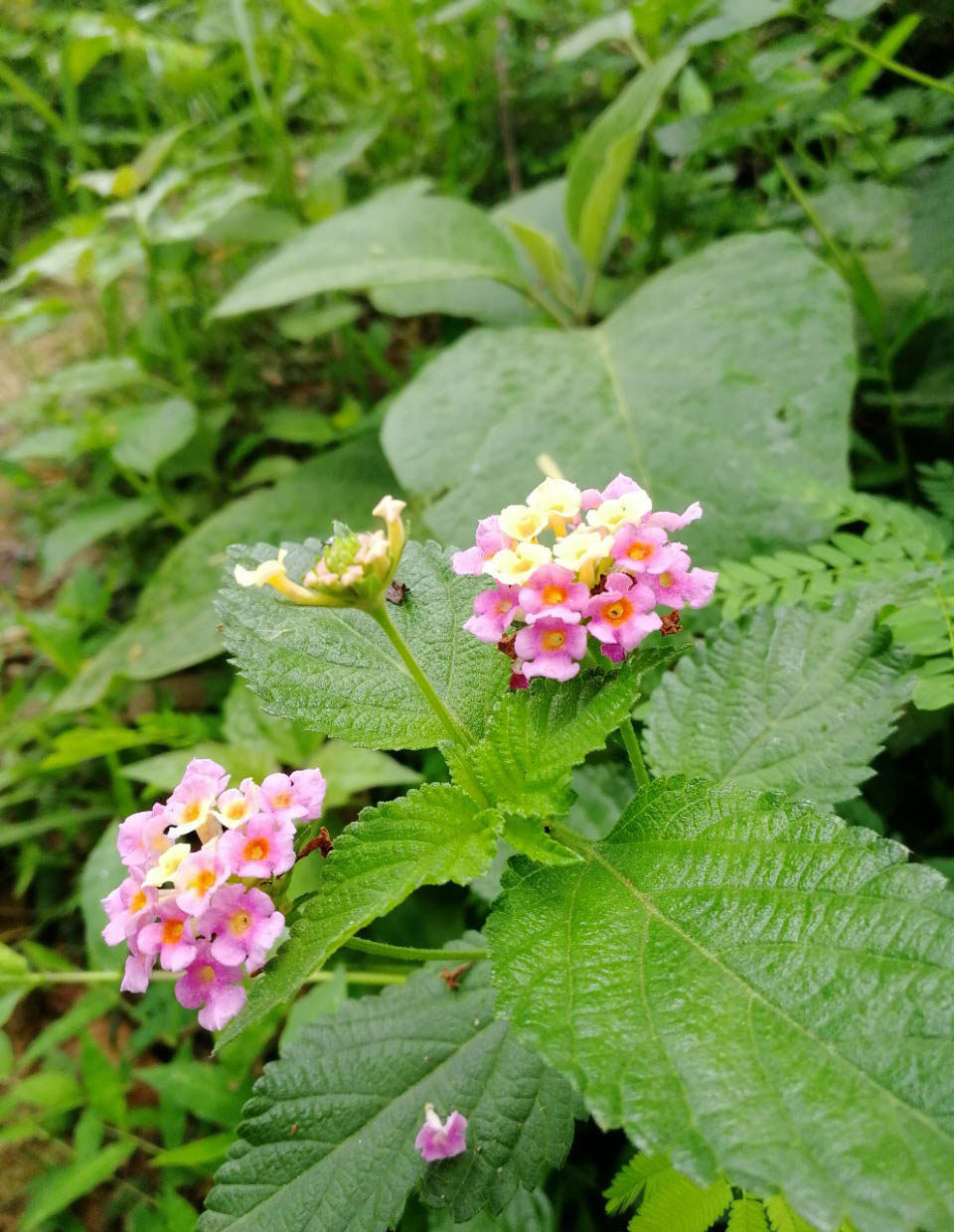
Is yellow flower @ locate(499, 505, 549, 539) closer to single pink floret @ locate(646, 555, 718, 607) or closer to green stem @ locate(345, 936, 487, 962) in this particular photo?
single pink floret @ locate(646, 555, 718, 607)

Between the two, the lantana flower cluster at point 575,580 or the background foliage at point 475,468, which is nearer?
the lantana flower cluster at point 575,580

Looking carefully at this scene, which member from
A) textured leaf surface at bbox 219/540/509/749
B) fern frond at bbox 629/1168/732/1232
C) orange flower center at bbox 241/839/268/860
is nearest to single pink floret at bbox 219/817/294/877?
orange flower center at bbox 241/839/268/860

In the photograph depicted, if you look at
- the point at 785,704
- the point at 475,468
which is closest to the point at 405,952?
the point at 785,704

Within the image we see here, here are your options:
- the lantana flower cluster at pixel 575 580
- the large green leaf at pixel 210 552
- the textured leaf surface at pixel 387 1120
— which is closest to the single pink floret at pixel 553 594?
the lantana flower cluster at pixel 575 580

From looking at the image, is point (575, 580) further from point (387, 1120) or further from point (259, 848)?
point (387, 1120)

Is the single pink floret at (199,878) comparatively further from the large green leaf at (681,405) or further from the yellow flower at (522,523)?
the large green leaf at (681,405)

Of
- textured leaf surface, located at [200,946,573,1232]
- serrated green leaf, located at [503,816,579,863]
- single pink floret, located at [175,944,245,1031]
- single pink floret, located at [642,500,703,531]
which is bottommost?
textured leaf surface, located at [200,946,573,1232]
